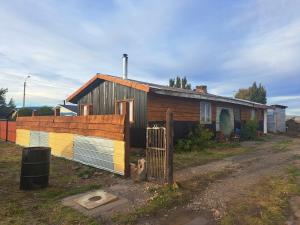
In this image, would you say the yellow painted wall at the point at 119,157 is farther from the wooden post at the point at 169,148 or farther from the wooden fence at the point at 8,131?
the wooden fence at the point at 8,131

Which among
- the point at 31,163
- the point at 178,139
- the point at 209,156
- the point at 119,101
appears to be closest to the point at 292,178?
the point at 209,156

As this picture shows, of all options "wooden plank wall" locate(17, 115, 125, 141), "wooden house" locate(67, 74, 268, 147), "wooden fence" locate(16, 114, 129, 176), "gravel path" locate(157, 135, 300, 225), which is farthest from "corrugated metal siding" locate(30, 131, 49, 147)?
"gravel path" locate(157, 135, 300, 225)

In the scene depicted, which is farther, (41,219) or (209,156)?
(209,156)

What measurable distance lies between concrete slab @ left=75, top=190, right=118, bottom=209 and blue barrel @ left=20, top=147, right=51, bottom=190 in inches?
64.0

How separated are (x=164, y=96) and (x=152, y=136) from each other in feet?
20.8

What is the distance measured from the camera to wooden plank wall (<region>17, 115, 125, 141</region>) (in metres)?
8.23

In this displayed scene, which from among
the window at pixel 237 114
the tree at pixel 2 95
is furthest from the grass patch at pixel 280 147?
the tree at pixel 2 95

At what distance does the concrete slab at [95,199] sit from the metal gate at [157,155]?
1.55 m

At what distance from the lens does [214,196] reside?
6.09 m

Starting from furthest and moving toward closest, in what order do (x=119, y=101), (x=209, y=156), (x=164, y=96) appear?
(x=119, y=101), (x=164, y=96), (x=209, y=156)

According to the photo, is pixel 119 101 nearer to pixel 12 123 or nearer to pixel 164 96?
pixel 164 96

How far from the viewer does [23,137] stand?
1633cm

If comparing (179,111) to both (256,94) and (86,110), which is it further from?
(256,94)

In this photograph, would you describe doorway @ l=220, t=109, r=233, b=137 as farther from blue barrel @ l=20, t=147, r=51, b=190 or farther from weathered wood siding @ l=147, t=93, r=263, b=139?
blue barrel @ l=20, t=147, r=51, b=190
